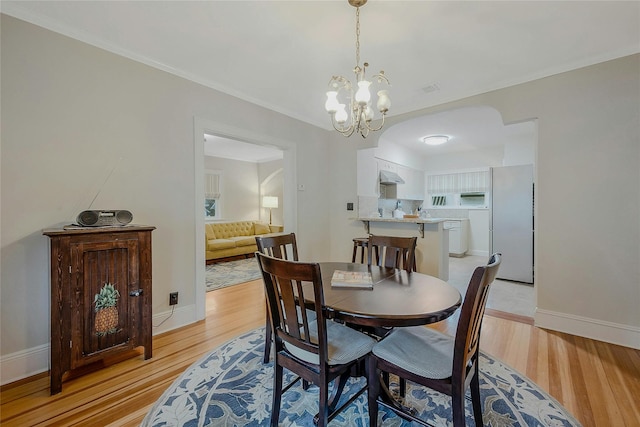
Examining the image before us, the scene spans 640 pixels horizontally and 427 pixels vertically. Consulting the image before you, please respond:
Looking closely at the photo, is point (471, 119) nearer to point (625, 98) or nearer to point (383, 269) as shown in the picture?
point (625, 98)

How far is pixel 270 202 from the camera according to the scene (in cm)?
708

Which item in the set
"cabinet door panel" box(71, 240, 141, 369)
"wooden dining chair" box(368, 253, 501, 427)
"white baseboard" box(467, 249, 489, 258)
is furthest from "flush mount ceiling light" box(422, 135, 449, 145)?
"cabinet door panel" box(71, 240, 141, 369)

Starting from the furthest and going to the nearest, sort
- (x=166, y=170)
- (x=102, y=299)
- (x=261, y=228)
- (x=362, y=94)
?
(x=261, y=228) → (x=166, y=170) → (x=102, y=299) → (x=362, y=94)

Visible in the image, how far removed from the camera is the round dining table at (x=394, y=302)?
123cm

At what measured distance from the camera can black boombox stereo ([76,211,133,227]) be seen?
194cm

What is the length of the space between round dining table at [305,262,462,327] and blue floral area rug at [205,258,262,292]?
257cm

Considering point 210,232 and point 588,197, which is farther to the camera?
point 210,232

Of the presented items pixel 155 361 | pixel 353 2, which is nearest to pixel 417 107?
pixel 353 2

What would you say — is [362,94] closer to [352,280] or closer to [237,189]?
[352,280]

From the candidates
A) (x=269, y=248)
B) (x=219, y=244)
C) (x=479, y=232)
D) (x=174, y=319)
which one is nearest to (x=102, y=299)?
(x=174, y=319)

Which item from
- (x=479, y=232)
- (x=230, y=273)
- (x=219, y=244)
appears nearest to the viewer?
(x=230, y=273)

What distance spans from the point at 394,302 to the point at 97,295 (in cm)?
204

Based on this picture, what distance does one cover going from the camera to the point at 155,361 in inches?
82.1

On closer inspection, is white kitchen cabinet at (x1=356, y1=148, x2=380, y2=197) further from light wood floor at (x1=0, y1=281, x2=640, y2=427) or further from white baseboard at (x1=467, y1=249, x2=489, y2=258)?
white baseboard at (x1=467, y1=249, x2=489, y2=258)
